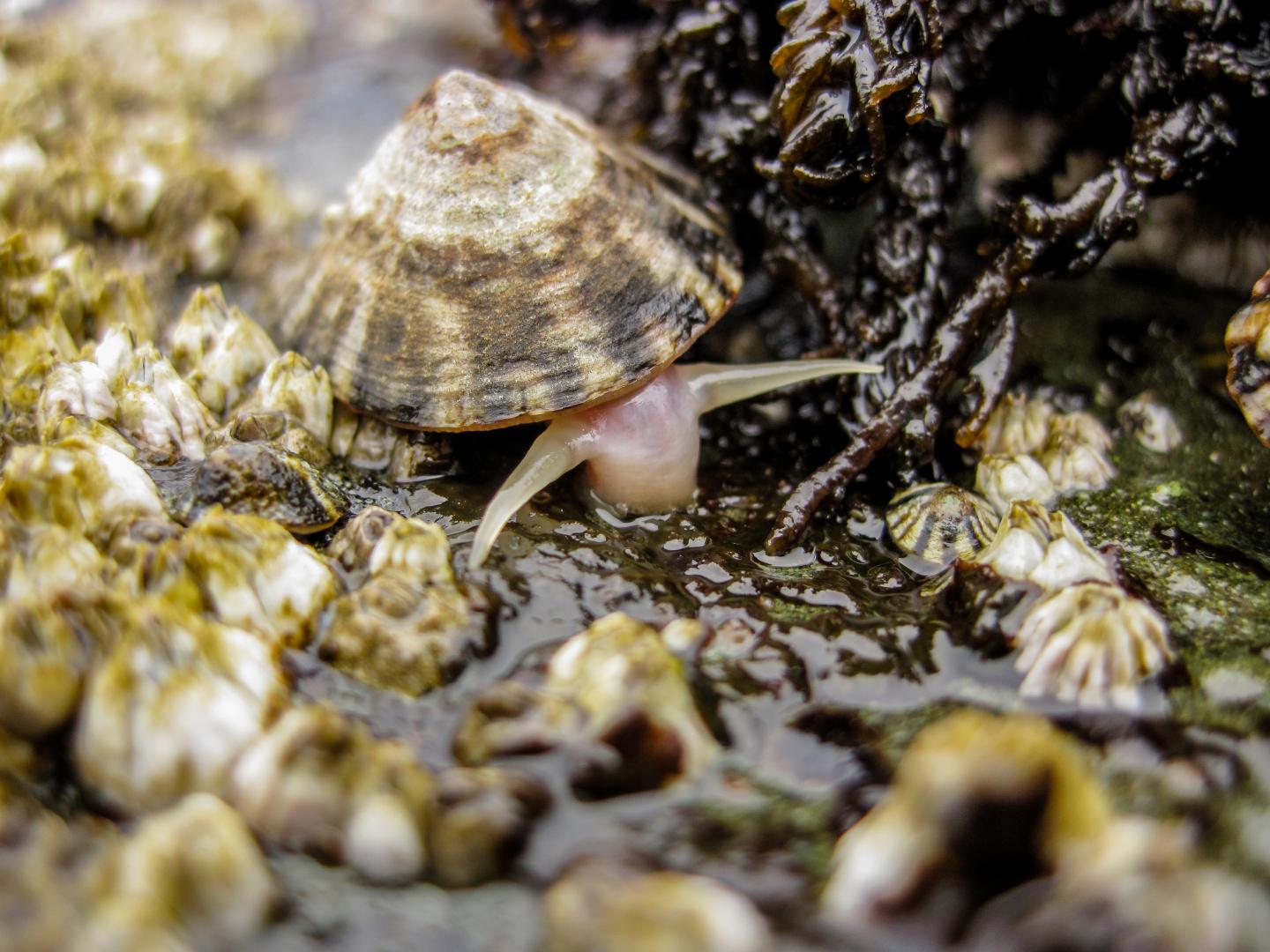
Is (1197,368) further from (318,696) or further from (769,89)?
(318,696)

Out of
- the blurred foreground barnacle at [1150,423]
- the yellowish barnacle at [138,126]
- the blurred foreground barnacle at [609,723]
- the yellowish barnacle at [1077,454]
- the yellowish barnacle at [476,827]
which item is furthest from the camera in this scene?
the yellowish barnacle at [138,126]

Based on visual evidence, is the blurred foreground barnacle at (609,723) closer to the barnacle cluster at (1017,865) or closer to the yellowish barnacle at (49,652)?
the barnacle cluster at (1017,865)

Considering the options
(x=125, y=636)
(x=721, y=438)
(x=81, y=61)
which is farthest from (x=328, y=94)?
(x=125, y=636)

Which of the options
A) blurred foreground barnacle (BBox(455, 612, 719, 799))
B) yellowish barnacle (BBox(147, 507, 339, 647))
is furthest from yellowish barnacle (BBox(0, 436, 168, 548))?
blurred foreground barnacle (BBox(455, 612, 719, 799))

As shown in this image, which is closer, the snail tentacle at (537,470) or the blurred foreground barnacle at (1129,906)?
the blurred foreground barnacle at (1129,906)

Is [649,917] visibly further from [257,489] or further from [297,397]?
[297,397]

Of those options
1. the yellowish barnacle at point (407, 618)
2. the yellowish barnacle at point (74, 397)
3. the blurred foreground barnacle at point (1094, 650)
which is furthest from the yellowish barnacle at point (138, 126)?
the blurred foreground barnacle at point (1094, 650)
